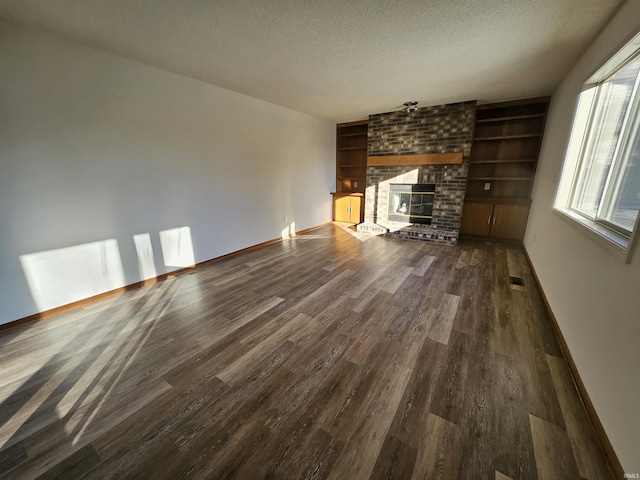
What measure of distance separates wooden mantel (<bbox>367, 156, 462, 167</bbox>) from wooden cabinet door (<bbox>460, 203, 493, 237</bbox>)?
0.98 m

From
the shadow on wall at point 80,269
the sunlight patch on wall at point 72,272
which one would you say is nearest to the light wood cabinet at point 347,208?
the shadow on wall at point 80,269

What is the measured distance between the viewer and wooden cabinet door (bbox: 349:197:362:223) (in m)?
6.04

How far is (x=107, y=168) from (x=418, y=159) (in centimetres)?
460

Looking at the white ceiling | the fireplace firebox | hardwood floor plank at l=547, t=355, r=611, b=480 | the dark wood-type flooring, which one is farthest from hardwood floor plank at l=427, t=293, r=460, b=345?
the fireplace firebox

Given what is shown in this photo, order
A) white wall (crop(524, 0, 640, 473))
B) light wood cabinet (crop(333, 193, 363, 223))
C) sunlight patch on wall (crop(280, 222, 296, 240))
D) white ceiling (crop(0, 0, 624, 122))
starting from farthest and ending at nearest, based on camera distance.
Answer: light wood cabinet (crop(333, 193, 363, 223)) < sunlight patch on wall (crop(280, 222, 296, 240)) < white ceiling (crop(0, 0, 624, 122)) < white wall (crop(524, 0, 640, 473))

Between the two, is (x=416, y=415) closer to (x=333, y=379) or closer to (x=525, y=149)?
(x=333, y=379)

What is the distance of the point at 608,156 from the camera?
6.16ft

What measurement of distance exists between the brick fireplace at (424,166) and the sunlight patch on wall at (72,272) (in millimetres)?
4332

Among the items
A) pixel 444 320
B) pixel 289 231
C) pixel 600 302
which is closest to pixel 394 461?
pixel 444 320

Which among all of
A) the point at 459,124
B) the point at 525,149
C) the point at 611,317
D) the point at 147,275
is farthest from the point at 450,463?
the point at 525,149

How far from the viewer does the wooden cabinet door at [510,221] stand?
4.29 metres

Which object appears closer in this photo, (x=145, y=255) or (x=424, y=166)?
(x=145, y=255)

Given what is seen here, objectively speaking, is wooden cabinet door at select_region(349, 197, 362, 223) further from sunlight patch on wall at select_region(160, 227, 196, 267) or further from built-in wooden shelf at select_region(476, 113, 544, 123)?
sunlight patch on wall at select_region(160, 227, 196, 267)

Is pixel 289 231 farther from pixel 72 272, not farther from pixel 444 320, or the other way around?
pixel 444 320
